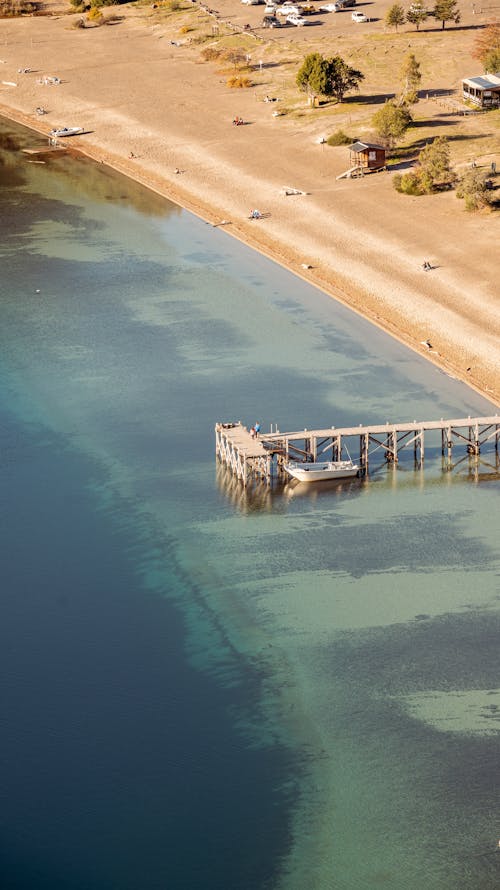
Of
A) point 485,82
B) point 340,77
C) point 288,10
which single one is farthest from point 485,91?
point 288,10

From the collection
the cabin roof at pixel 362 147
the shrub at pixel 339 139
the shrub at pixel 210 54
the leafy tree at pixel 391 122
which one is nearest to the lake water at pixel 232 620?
the cabin roof at pixel 362 147

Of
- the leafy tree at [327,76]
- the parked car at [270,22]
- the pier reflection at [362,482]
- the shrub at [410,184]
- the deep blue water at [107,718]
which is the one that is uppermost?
the parked car at [270,22]

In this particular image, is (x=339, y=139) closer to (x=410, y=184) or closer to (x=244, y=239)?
(x=410, y=184)

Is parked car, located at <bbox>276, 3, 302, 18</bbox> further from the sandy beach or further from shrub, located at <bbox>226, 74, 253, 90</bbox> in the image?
shrub, located at <bbox>226, 74, 253, 90</bbox>

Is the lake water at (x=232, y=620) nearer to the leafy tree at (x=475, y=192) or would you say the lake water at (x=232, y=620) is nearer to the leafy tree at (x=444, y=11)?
the leafy tree at (x=475, y=192)

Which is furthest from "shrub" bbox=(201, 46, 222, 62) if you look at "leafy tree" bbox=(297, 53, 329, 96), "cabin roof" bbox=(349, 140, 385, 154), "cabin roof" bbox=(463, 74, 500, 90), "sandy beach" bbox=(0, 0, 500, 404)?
"cabin roof" bbox=(349, 140, 385, 154)
